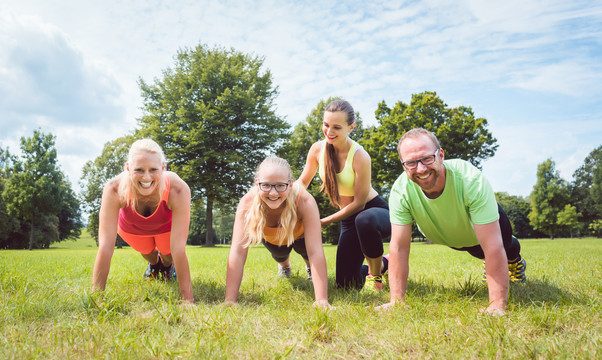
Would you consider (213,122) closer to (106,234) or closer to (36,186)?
(36,186)

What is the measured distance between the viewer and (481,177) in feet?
10.2

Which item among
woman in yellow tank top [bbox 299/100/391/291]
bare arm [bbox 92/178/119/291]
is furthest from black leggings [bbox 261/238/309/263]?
bare arm [bbox 92/178/119/291]

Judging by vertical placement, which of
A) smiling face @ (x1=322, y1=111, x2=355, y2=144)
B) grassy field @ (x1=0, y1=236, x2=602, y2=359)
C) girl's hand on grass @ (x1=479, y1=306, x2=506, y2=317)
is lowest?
grassy field @ (x1=0, y1=236, x2=602, y2=359)

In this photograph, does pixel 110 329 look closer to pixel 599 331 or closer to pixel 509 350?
pixel 509 350

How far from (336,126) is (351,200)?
3.11 ft

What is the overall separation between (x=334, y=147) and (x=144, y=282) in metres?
2.89

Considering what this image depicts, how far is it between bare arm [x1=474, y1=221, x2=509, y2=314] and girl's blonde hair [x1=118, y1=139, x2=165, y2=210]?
3.06 metres

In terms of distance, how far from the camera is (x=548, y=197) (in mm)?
46938

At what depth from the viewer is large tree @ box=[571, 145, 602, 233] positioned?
176 ft

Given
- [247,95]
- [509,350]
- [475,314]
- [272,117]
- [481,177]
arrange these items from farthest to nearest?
1. [272,117]
2. [247,95]
3. [481,177]
4. [475,314]
5. [509,350]

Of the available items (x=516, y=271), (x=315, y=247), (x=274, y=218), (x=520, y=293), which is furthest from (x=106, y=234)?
(x=516, y=271)

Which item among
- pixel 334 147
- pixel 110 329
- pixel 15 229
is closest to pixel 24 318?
pixel 110 329

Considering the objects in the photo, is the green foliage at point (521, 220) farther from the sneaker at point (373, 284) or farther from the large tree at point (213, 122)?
the sneaker at point (373, 284)

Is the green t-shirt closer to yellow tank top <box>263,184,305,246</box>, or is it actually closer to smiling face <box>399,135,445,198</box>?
smiling face <box>399,135,445,198</box>
